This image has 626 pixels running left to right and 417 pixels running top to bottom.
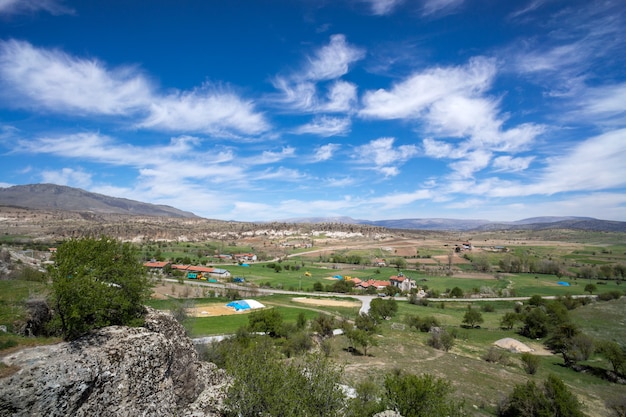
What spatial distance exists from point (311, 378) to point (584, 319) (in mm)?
78312

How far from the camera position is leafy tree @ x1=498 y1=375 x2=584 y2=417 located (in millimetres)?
23016

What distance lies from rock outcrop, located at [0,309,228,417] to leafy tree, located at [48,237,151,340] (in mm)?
1044

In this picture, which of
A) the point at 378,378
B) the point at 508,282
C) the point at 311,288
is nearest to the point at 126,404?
the point at 378,378

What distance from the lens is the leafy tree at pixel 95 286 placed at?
12.6 meters

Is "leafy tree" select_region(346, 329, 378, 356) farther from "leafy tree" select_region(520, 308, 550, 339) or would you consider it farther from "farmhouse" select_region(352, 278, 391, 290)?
"farmhouse" select_region(352, 278, 391, 290)

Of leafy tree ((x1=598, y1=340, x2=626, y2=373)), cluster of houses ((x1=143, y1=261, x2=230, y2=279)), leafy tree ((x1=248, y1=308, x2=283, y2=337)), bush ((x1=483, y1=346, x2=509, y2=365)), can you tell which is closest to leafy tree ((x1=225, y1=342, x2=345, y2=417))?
leafy tree ((x1=248, y1=308, x2=283, y2=337))

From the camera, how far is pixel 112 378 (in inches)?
435

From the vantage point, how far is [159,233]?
593 feet

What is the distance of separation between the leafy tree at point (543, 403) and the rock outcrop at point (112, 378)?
941 inches

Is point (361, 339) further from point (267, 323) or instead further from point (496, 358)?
point (496, 358)

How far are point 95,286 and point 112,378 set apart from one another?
4.02 meters

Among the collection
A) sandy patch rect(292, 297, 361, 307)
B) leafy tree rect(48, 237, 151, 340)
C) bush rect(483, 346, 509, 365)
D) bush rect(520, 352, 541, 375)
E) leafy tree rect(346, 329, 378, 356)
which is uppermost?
leafy tree rect(48, 237, 151, 340)

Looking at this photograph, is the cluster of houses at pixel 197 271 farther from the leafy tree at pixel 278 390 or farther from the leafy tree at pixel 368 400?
the leafy tree at pixel 278 390

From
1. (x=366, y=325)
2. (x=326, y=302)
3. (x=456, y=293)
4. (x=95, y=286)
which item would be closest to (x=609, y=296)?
(x=456, y=293)
